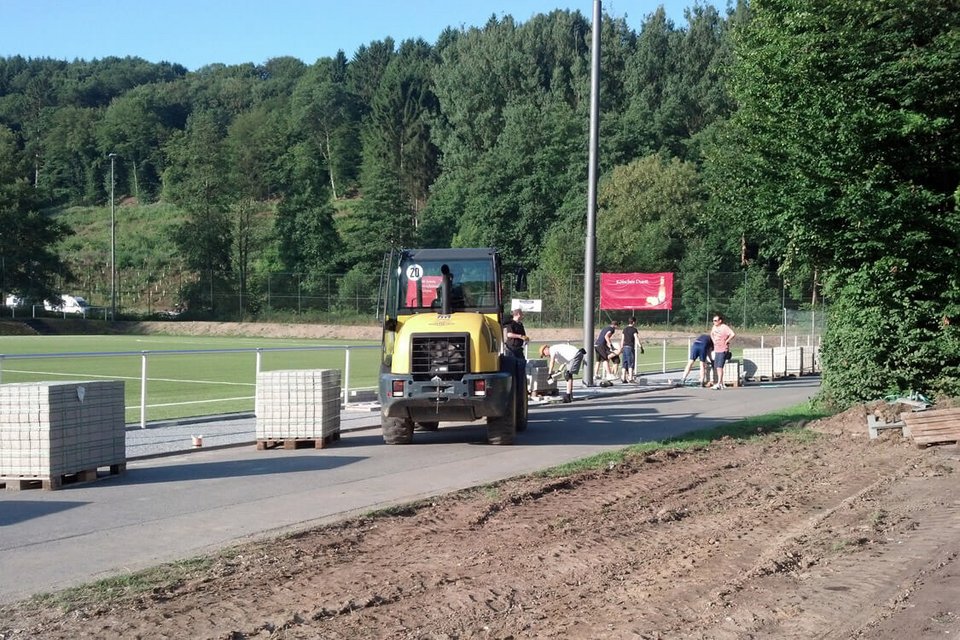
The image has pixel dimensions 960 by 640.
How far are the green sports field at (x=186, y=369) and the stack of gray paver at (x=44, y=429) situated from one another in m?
3.32

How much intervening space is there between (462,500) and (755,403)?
13908 millimetres

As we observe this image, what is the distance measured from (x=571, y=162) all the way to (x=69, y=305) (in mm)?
42133

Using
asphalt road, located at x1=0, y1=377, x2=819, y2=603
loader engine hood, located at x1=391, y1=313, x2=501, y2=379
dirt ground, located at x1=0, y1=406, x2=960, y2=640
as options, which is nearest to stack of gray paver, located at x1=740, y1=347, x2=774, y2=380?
asphalt road, located at x1=0, y1=377, x2=819, y2=603

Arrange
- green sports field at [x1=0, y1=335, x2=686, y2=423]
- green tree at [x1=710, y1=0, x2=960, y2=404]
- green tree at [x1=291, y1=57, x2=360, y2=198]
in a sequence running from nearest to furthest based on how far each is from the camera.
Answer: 1. green tree at [x1=710, y1=0, x2=960, y2=404]
2. green sports field at [x1=0, y1=335, x2=686, y2=423]
3. green tree at [x1=291, y1=57, x2=360, y2=198]

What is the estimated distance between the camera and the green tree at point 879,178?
17391 millimetres

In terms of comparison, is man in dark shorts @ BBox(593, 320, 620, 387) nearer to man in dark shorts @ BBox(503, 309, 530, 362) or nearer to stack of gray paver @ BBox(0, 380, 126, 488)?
man in dark shorts @ BBox(503, 309, 530, 362)

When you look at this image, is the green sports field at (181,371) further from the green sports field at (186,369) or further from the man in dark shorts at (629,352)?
the man in dark shorts at (629,352)

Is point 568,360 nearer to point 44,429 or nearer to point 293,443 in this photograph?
point 293,443

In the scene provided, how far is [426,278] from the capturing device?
15.9 meters

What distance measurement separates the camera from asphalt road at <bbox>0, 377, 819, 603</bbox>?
8.38 m

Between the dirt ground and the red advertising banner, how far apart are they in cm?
4596

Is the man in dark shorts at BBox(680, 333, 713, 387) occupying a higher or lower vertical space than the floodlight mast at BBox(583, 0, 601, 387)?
lower

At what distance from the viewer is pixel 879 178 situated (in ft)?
58.2

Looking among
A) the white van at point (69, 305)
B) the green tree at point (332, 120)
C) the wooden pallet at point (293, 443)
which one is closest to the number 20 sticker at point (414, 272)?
the wooden pallet at point (293, 443)
